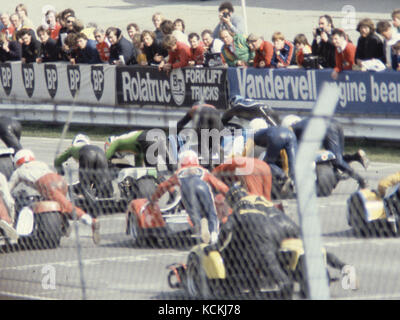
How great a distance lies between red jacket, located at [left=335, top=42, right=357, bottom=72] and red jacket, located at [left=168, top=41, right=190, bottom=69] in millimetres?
3503

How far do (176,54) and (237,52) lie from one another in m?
1.28

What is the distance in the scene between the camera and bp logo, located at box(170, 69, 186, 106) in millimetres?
20391

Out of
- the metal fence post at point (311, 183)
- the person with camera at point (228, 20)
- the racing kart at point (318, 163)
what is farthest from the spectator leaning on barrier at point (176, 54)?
the metal fence post at point (311, 183)

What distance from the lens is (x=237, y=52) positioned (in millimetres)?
19734

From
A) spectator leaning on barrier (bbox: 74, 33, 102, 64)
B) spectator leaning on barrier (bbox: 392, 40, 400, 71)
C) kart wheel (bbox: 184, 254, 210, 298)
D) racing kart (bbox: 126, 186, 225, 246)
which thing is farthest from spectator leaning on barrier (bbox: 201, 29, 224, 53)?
kart wheel (bbox: 184, 254, 210, 298)

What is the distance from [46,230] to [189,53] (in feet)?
29.9

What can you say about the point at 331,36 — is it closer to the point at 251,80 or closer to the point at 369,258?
the point at 251,80

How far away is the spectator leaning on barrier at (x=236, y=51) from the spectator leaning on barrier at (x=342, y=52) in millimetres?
2433

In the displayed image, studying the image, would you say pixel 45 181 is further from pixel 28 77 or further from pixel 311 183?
pixel 28 77

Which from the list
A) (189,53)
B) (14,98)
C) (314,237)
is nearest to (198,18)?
(14,98)

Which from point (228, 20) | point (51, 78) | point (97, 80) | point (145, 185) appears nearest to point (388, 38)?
point (228, 20)

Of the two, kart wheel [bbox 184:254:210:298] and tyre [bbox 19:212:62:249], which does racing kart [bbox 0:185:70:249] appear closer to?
tyre [bbox 19:212:62:249]

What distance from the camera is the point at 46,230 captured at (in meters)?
11.6

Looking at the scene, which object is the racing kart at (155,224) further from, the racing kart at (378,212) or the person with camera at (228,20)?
the person with camera at (228,20)
